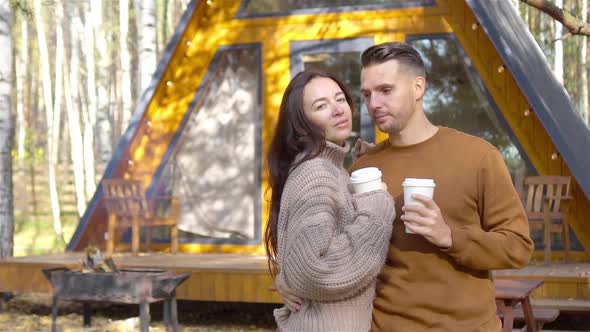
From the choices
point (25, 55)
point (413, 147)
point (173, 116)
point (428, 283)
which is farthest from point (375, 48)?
point (25, 55)

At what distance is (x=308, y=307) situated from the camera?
2486mm

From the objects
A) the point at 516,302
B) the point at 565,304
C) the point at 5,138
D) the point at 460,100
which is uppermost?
the point at 460,100

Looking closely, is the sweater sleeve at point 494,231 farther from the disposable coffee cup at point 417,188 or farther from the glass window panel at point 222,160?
the glass window panel at point 222,160

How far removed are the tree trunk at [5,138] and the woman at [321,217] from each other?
25.2 feet

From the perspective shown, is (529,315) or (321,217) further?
(529,315)

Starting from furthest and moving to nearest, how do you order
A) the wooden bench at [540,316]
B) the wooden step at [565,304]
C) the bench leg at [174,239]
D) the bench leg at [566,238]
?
the bench leg at [174,239]
the bench leg at [566,238]
the wooden step at [565,304]
the wooden bench at [540,316]

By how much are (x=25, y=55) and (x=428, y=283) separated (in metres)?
28.8

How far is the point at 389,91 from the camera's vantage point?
251 cm

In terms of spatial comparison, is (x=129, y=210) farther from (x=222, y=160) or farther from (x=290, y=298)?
(x=290, y=298)

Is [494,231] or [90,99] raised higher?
[90,99]

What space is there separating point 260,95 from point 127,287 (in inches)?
138

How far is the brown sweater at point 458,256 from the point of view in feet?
7.82

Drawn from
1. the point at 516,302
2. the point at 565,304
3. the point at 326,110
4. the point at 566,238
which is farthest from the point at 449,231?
the point at 566,238

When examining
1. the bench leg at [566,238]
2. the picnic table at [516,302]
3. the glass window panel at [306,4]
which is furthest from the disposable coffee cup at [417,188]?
the glass window panel at [306,4]
